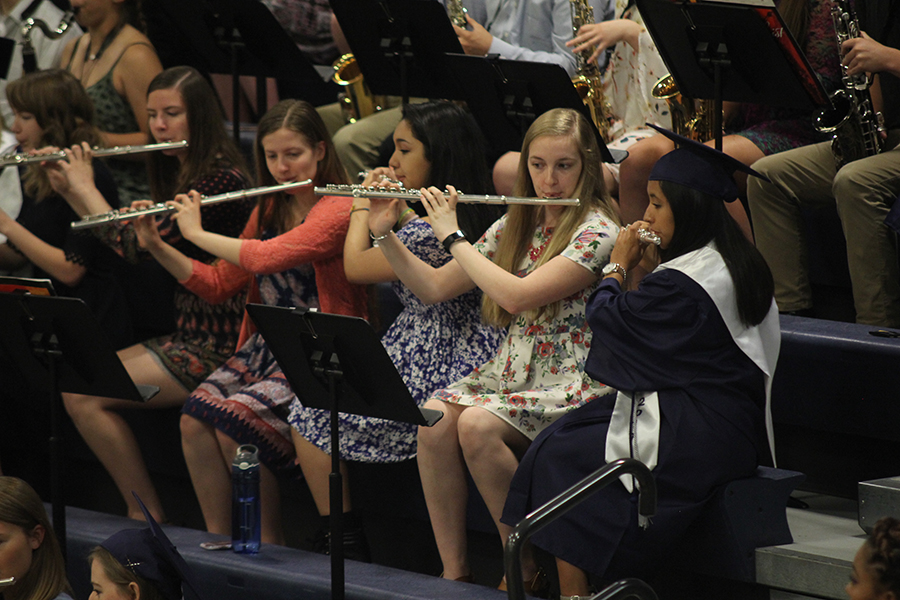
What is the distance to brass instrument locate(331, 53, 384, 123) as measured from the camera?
5.46m

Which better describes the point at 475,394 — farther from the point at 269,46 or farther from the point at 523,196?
the point at 269,46

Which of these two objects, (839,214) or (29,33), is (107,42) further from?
(839,214)

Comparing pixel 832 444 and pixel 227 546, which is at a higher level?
pixel 832 444

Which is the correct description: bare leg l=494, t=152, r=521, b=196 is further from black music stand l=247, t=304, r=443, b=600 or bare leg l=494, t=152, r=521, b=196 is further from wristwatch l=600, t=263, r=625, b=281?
black music stand l=247, t=304, r=443, b=600

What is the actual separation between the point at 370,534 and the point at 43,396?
1.61 m

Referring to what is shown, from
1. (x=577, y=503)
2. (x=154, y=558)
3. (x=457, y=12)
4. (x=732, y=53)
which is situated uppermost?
(x=457, y=12)

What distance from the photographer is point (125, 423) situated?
443 cm

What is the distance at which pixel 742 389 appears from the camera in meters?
3.13

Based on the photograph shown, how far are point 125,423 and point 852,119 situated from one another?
2.74 meters

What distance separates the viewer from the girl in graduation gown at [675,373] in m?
3.05

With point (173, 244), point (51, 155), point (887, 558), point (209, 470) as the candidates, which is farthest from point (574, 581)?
point (51, 155)

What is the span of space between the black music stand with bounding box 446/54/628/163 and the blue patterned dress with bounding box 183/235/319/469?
32.4 inches

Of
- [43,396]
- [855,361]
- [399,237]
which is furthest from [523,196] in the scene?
[43,396]

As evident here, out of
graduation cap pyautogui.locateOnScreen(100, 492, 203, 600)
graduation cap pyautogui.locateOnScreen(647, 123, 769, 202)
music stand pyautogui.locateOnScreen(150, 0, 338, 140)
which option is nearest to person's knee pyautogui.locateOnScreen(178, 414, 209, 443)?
graduation cap pyautogui.locateOnScreen(100, 492, 203, 600)
